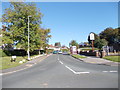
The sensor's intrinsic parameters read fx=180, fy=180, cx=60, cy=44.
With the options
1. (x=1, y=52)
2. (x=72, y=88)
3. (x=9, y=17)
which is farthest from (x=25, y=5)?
(x=72, y=88)

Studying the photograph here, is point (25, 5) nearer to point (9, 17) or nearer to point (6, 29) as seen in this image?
point (9, 17)

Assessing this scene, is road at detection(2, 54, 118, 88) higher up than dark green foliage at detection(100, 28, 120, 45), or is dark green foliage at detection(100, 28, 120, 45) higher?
dark green foliage at detection(100, 28, 120, 45)

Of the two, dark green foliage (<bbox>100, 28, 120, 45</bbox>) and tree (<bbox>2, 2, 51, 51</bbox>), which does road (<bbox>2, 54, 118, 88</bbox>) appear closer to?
tree (<bbox>2, 2, 51, 51</bbox>)

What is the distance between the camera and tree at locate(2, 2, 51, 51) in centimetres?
4231

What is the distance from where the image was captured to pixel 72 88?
305 inches

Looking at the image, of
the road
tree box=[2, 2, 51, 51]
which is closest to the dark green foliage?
tree box=[2, 2, 51, 51]

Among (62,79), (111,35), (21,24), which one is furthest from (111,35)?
(62,79)

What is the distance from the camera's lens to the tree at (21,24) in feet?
139

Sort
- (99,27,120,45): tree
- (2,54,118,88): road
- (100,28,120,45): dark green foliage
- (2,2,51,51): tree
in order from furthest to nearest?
(99,27,120,45): tree, (100,28,120,45): dark green foliage, (2,2,51,51): tree, (2,54,118,88): road

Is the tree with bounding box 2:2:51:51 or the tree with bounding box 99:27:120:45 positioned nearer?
the tree with bounding box 2:2:51:51

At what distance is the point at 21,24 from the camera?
4362 centimetres

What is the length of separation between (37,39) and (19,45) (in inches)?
176

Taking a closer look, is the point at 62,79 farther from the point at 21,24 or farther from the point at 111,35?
the point at 111,35

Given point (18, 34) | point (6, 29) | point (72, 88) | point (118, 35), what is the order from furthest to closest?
point (118, 35)
point (6, 29)
point (18, 34)
point (72, 88)
